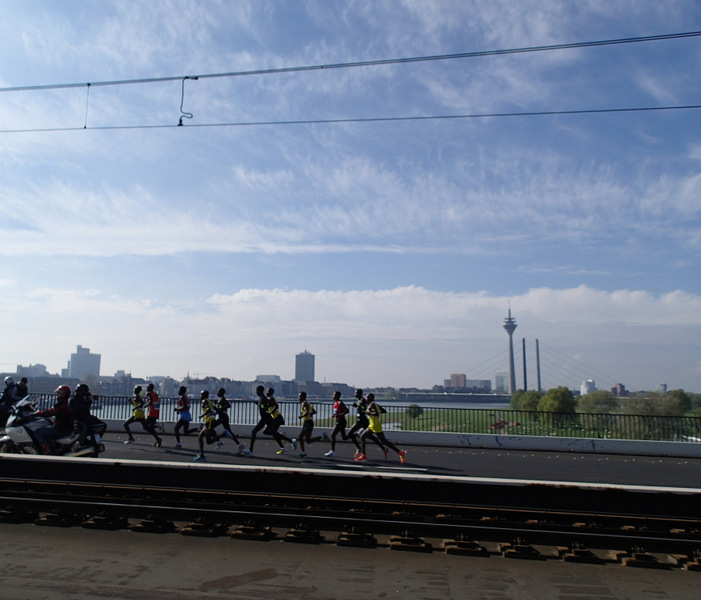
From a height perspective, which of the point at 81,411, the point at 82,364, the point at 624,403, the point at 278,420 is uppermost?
the point at 82,364

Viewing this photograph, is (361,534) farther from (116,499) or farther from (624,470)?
(624,470)

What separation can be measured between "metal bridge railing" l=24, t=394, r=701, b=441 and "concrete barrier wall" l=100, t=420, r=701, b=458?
1.39 ft

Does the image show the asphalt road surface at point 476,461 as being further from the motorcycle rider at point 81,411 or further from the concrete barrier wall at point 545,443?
the motorcycle rider at point 81,411

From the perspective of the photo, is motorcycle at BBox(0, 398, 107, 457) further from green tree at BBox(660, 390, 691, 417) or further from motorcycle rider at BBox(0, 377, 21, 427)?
green tree at BBox(660, 390, 691, 417)

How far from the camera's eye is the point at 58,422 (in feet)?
39.2

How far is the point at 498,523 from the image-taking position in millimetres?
7906

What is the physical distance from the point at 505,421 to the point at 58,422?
13.7 metres

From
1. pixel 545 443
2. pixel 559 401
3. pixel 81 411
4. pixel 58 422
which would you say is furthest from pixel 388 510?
pixel 559 401

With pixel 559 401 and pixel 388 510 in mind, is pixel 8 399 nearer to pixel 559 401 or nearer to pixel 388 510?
pixel 388 510

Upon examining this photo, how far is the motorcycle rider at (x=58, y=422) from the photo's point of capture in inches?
461

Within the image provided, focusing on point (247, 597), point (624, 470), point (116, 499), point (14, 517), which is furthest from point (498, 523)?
point (624, 470)

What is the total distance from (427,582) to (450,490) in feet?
11.5

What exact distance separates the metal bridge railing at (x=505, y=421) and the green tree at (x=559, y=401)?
24658 mm

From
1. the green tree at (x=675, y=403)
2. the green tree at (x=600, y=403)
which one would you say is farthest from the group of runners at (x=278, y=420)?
the green tree at (x=675, y=403)
